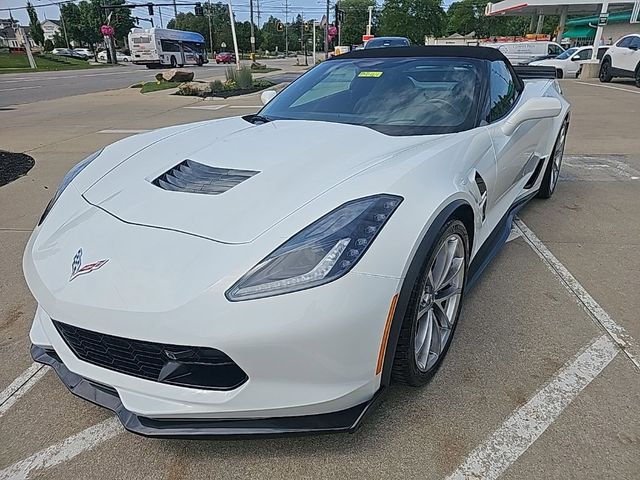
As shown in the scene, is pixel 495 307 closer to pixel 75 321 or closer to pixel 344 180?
pixel 344 180

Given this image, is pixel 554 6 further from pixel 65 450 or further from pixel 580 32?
pixel 65 450

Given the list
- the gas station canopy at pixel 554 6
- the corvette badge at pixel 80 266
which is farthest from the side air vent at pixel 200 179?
the gas station canopy at pixel 554 6

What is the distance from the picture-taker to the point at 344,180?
6.28 ft

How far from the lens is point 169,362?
1571 mm

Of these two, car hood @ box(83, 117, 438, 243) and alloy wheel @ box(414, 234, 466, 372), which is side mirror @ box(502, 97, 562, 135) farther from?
alloy wheel @ box(414, 234, 466, 372)

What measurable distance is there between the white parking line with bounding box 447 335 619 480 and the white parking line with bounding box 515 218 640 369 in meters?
0.07

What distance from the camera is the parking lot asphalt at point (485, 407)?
178 centimetres

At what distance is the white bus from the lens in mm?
41094

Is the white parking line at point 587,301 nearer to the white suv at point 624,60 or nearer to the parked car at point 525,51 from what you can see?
the white suv at point 624,60

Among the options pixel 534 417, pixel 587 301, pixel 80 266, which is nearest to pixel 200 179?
pixel 80 266

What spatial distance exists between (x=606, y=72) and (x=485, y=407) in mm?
19639

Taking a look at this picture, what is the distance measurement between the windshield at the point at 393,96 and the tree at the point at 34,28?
9398 centimetres

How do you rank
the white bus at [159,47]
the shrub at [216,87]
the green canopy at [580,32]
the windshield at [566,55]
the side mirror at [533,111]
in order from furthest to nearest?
the green canopy at [580,32] → the white bus at [159,47] → the windshield at [566,55] → the shrub at [216,87] → the side mirror at [533,111]

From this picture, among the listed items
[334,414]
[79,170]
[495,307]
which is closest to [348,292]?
[334,414]
